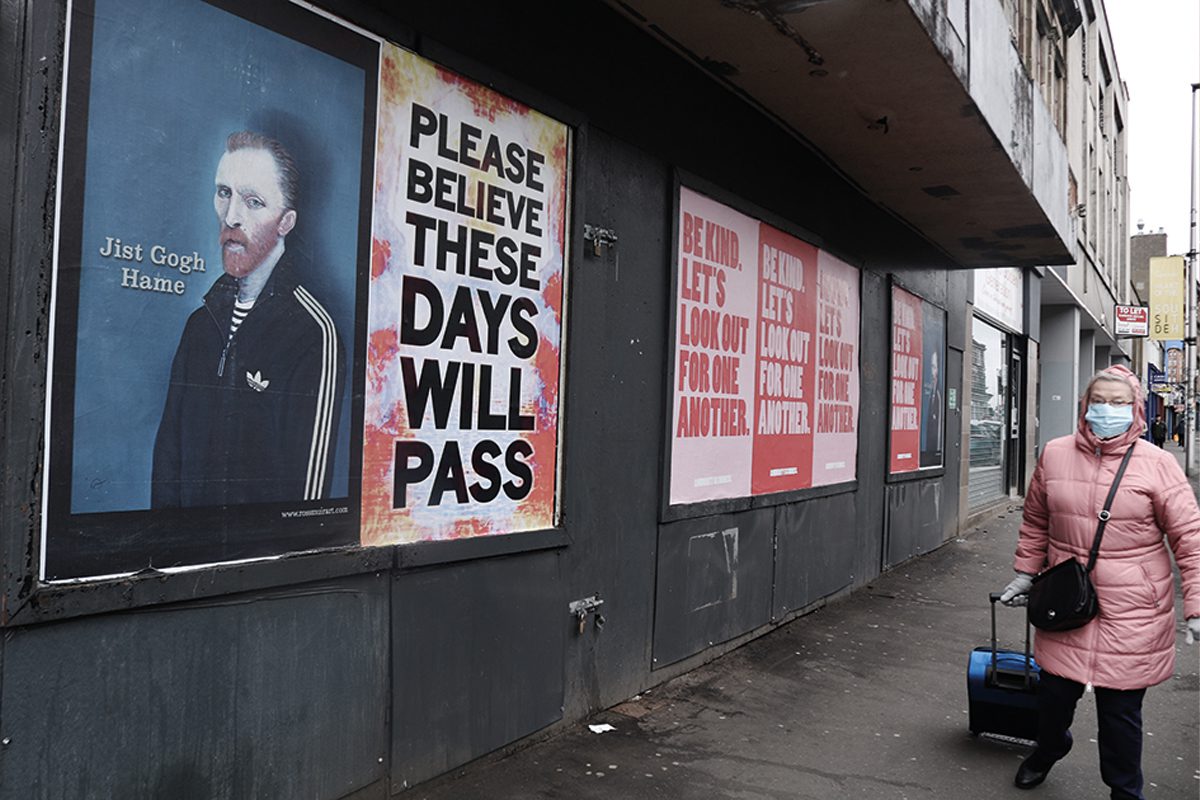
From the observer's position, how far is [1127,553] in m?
3.86

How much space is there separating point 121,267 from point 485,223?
5.65ft

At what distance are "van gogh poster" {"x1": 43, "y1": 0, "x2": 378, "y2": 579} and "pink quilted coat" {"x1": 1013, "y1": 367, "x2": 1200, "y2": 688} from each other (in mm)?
3075

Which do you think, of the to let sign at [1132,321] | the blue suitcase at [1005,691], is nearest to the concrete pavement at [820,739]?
the blue suitcase at [1005,691]

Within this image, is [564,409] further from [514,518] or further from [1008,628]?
[1008,628]

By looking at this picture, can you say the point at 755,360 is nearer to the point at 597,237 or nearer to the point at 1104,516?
the point at 597,237

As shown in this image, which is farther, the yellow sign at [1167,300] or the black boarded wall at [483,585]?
the yellow sign at [1167,300]

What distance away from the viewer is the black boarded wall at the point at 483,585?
2.60 metres

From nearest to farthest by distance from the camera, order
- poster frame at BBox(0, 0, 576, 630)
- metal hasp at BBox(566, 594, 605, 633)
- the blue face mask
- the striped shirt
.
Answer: poster frame at BBox(0, 0, 576, 630), the striped shirt, the blue face mask, metal hasp at BBox(566, 594, 605, 633)

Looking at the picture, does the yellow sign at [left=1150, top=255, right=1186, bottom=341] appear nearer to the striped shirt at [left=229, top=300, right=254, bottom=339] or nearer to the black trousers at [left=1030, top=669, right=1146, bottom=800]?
the black trousers at [left=1030, top=669, right=1146, bottom=800]

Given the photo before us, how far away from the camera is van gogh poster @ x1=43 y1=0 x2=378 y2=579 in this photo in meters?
2.71

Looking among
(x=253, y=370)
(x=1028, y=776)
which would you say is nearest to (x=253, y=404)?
(x=253, y=370)

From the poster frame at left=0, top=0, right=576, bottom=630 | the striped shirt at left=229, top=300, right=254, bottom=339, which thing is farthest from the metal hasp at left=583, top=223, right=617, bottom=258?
the poster frame at left=0, top=0, right=576, bottom=630

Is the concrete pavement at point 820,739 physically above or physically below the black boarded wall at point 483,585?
below

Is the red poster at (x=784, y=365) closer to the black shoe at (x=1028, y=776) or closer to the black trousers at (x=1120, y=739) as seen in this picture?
the black shoe at (x=1028, y=776)
